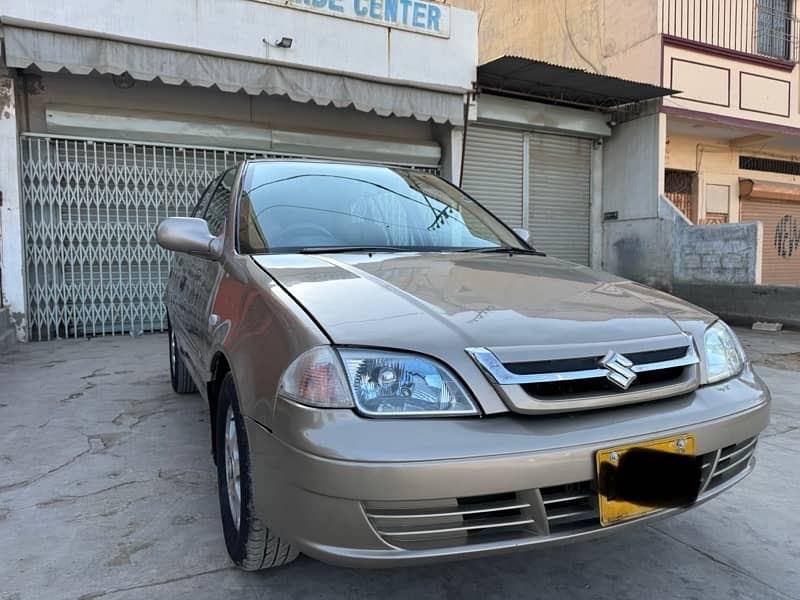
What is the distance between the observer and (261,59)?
266 inches

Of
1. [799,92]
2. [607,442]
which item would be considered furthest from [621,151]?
[607,442]

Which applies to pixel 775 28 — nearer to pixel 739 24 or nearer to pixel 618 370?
pixel 739 24

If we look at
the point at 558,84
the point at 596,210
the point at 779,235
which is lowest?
the point at 779,235

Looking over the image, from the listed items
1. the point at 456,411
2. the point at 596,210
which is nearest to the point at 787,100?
the point at 596,210

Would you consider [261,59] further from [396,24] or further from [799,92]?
[799,92]

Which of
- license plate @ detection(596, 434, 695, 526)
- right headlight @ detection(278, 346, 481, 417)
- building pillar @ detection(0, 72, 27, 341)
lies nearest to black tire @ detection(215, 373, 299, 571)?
right headlight @ detection(278, 346, 481, 417)

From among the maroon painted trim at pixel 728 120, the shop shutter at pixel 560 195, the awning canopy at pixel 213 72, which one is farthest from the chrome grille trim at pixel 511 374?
the maroon painted trim at pixel 728 120

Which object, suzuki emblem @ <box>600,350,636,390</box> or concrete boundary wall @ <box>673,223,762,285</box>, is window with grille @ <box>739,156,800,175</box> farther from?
suzuki emblem @ <box>600,350,636,390</box>

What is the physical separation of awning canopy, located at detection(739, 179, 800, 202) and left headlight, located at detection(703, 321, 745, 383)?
11412mm

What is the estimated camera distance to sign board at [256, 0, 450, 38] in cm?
718

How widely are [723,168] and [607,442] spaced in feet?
39.5

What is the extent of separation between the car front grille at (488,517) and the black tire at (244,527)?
1.50 feet

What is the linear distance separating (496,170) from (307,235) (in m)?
7.36

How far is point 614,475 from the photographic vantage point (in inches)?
54.1
